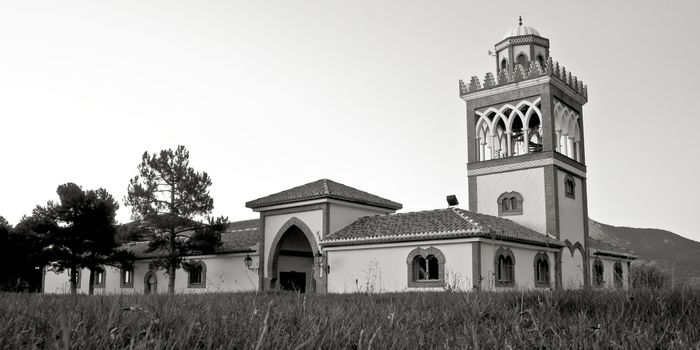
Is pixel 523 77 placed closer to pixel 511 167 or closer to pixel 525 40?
pixel 525 40

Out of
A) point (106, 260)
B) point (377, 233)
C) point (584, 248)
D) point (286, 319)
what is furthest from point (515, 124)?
point (286, 319)

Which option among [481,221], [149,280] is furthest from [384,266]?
[149,280]

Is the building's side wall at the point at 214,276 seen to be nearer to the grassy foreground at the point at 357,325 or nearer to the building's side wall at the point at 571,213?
the building's side wall at the point at 571,213

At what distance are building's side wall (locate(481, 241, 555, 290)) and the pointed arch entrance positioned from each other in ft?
26.2

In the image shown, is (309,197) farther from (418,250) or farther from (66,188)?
(66,188)

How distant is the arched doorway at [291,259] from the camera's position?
30.7 meters

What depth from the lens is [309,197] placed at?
96.4ft

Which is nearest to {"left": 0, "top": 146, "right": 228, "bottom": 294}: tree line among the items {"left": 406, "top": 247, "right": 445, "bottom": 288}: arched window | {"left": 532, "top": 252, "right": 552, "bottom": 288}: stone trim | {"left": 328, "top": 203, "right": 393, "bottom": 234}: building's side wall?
{"left": 328, "top": 203, "right": 393, "bottom": 234}: building's side wall

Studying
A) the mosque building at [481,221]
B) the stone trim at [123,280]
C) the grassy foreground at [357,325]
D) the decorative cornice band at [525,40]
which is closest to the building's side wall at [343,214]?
the mosque building at [481,221]

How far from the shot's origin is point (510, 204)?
100ft

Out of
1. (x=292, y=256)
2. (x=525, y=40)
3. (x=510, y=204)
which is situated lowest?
(x=292, y=256)

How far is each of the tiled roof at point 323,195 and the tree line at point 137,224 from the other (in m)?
3.20

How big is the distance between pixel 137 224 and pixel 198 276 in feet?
13.8

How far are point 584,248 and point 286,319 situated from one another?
2976cm
